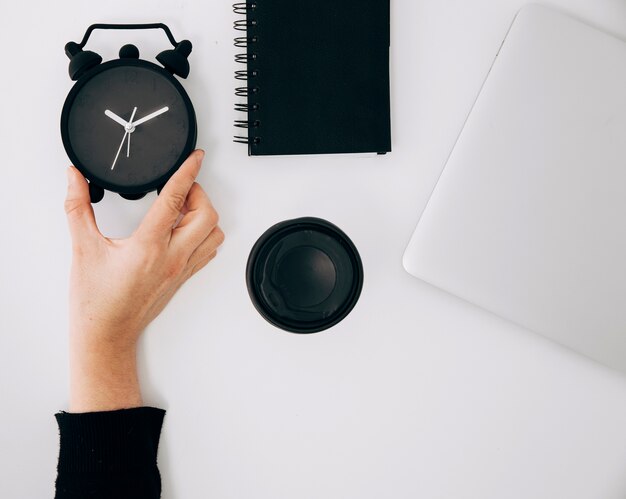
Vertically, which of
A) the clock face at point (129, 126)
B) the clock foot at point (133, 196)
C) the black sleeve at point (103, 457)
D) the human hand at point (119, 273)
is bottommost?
the black sleeve at point (103, 457)

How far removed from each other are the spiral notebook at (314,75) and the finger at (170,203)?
9cm

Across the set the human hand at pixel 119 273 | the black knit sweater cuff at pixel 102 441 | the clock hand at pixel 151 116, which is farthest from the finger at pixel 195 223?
the black knit sweater cuff at pixel 102 441

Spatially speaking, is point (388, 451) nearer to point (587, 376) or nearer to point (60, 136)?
point (587, 376)

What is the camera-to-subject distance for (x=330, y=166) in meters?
0.75

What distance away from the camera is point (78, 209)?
685 mm

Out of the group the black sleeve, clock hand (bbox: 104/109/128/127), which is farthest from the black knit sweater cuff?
clock hand (bbox: 104/109/128/127)

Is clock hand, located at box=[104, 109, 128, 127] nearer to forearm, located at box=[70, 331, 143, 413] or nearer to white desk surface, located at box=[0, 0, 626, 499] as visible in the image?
white desk surface, located at box=[0, 0, 626, 499]

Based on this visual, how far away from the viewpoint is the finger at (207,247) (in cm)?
71

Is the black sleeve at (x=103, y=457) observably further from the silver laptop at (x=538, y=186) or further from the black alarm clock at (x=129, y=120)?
the silver laptop at (x=538, y=186)

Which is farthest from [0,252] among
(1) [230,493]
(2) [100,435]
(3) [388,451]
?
(3) [388,451]

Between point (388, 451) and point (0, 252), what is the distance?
613 mm

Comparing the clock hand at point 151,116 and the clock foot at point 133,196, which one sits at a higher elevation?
the clock hand at point 151,116

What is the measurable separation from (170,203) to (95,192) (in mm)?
111

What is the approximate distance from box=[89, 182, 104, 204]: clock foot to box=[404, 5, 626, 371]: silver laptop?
423 millimetres
